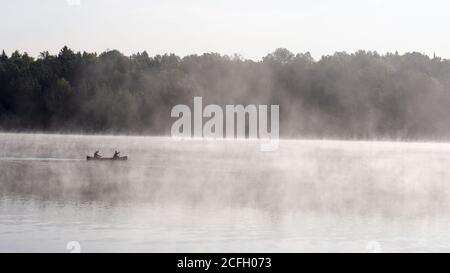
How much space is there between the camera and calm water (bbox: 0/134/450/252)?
17547mm

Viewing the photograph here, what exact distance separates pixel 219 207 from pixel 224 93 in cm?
7404

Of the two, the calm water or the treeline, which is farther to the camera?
the treeline

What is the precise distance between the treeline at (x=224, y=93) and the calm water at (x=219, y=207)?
47.2 meters

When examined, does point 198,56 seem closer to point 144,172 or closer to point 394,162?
point 394,162

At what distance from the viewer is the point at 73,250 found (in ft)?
52.1

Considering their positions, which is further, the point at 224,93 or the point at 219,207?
the point at 224,93

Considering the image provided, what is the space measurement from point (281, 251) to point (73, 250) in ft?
13.4

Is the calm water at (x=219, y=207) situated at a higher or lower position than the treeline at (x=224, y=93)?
lower

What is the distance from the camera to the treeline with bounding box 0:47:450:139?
89562 millimetres

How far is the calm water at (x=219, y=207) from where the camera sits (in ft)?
57.6

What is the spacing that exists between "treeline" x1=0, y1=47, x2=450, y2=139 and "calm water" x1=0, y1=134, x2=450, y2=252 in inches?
1857

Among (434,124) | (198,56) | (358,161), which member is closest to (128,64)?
(198,56)

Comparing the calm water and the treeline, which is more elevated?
the treeline

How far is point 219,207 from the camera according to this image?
78.5 ft
